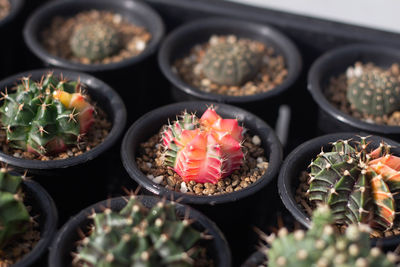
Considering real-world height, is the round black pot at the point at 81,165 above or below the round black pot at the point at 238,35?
below

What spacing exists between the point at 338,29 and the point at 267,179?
120 cm

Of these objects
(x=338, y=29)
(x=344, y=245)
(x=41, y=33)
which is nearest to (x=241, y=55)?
(x=338, y=29)

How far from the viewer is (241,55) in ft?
8.23

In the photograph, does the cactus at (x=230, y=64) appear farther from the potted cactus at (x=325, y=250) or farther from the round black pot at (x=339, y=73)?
the potted cactus at (x=325, y=250)

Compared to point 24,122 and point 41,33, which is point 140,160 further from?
point 41,33

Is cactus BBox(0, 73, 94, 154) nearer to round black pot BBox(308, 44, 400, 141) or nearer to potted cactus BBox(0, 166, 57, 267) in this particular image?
potted cactus BBox(0, 166, 57, 267)

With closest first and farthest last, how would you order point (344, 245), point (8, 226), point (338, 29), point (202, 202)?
point (344, 245), point (8, 226), point (202, 202), point (338, 29)

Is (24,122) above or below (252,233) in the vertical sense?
above

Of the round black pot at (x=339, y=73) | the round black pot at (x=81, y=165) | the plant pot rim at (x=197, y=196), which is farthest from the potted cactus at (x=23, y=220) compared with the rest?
the round black pot at (x=339, y=73)

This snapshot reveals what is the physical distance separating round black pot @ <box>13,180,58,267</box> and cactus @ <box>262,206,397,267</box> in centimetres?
73

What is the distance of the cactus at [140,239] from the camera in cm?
141

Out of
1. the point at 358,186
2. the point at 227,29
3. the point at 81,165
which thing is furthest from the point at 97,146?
the point at 227,29

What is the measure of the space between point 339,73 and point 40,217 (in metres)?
1.66

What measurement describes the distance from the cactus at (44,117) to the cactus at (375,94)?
47.9 inches
